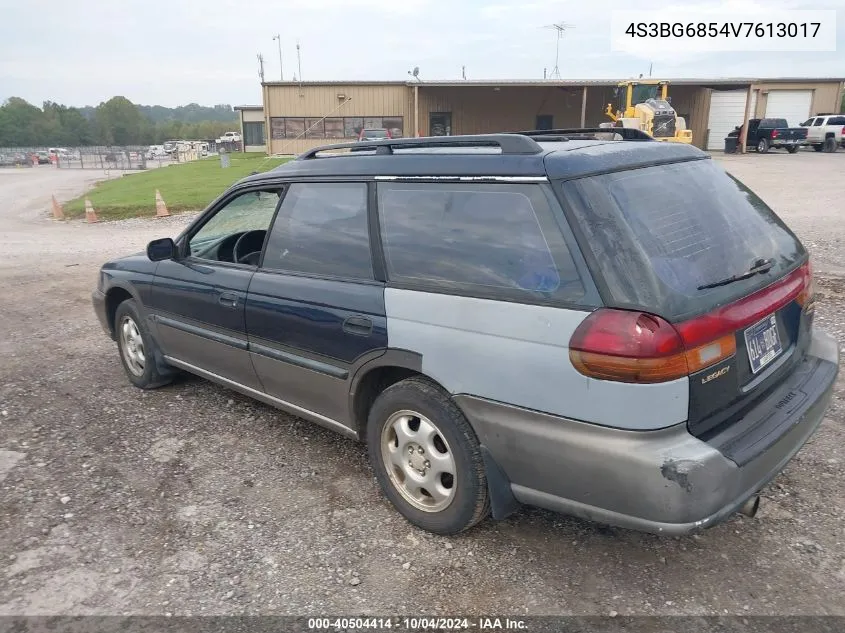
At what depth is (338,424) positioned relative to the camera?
11.5 ft

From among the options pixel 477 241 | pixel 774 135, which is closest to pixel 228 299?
pixel 477 241

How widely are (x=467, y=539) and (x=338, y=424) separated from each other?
91 cm

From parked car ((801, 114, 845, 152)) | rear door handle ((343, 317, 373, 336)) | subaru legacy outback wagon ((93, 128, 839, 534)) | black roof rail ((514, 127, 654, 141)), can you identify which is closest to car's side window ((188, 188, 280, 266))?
subaru legacy outback wagon ((93, 128, 839, 534))

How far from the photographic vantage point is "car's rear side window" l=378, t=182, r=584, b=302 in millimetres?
2551

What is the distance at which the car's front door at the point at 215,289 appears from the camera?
13.0ft

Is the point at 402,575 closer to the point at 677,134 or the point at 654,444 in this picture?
the point at 654,444

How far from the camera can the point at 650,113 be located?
2589cm

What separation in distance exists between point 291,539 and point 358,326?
106 cm

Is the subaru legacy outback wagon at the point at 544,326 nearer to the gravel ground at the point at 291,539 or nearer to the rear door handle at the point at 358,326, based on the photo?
the rear door handle at the point at 358,326

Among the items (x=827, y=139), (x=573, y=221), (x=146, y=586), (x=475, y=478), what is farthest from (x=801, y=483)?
(x=827, y=139)

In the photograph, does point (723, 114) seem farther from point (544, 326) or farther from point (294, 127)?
point (544, 326)

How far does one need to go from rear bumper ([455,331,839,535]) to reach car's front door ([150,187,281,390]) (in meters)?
1.77

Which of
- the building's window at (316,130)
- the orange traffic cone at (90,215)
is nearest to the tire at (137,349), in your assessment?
the orange traffic cone at (90,215)

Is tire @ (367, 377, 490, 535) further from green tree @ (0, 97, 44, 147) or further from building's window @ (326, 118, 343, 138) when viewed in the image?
green tree @ (0, 97, 44, 147)
